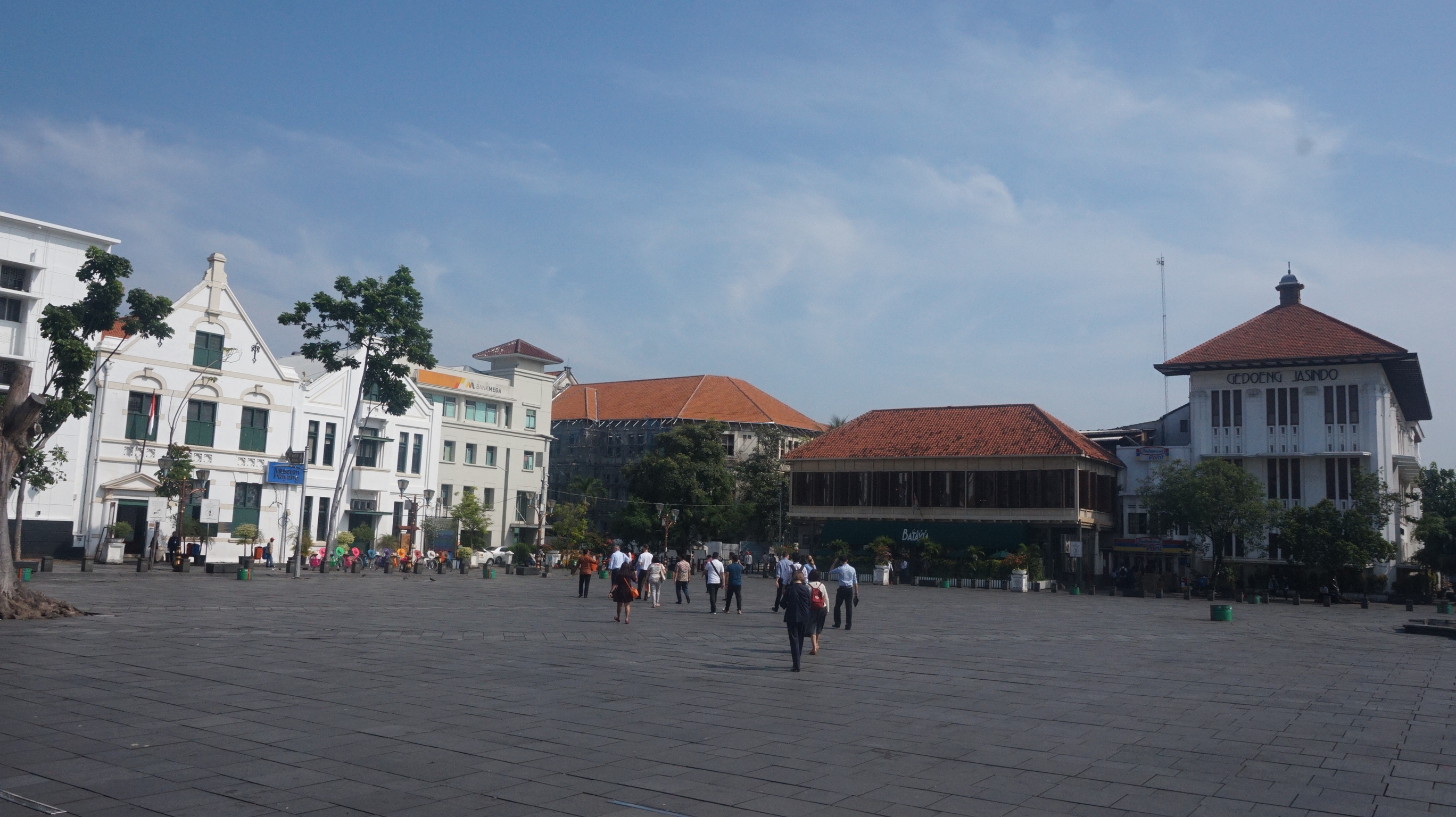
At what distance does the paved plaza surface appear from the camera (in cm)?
751

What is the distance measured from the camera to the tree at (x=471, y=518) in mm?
55344

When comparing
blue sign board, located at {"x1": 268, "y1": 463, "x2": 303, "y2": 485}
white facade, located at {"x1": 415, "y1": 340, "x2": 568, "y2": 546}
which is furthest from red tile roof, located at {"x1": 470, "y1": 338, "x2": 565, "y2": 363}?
blue sign board, located at {"x1": 268, "y1": 463, "x2": 303, "y2": 485}

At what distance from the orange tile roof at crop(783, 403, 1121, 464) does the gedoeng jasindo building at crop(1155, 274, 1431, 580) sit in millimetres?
6118

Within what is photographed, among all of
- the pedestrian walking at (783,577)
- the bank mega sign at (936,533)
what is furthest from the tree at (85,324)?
the bank mega sign at (936,533)

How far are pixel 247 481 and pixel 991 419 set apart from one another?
122ft

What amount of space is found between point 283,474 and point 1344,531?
45.4 m

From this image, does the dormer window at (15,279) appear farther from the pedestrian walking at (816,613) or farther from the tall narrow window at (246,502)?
the pedestrian walking at (816,613)

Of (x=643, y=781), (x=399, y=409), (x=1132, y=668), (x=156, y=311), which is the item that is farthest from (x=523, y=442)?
(x=643, y=781)

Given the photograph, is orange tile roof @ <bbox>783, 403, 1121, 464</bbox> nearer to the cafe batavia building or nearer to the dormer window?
the cafe batavia building

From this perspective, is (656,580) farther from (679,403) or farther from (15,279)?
(679,403)

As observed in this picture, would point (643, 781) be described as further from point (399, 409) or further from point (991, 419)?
point (991, 419)

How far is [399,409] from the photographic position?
4612 centimetres

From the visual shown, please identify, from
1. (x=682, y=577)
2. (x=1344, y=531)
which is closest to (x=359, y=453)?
(x=682, y=577)

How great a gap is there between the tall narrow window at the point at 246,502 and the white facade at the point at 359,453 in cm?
168
